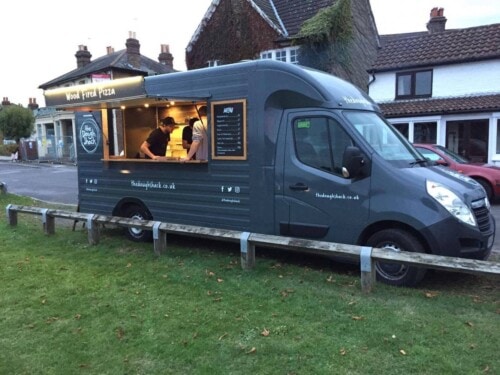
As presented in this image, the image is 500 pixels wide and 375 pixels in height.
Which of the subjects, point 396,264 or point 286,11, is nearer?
point 396,264

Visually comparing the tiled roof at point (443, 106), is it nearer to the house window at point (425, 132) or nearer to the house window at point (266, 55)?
the house window at point (425, 132)

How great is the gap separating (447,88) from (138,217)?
620 inches

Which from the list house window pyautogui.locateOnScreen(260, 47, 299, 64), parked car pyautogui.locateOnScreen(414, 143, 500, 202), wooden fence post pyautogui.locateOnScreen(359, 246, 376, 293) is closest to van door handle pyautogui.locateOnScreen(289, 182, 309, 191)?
wooden fence post pyautogui.locateOnScreen(359, 246, 376, 293)

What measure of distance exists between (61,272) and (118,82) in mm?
2909

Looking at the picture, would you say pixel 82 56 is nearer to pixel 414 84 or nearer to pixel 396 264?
pixel 414 84

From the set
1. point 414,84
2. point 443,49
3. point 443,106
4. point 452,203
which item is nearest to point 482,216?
point 452,203

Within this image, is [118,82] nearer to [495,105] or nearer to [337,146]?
[337,146]

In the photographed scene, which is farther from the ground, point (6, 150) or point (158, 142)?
point (158, 142)

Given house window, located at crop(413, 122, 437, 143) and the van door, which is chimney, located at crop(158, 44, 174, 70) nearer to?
house window, located at crop(413, 122, 437, 143)

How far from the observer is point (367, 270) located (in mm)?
4895

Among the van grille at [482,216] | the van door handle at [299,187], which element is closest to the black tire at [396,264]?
the van grille at [482,216]

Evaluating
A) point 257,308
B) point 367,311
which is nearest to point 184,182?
point 257,308

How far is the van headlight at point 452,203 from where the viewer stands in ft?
16.8

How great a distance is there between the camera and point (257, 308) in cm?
464
